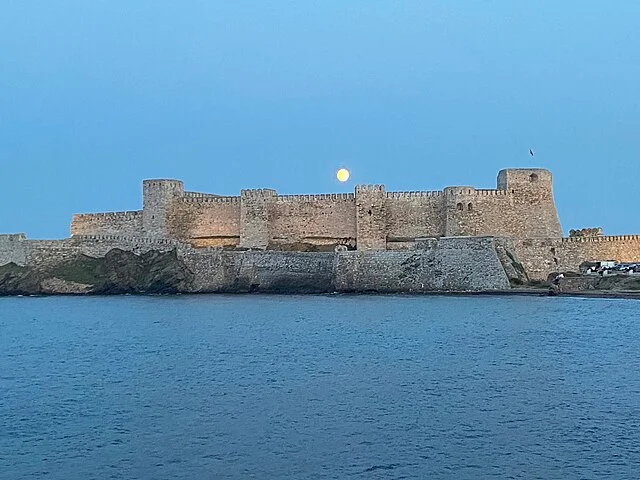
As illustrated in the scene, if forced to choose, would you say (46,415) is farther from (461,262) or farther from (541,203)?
(541,203)

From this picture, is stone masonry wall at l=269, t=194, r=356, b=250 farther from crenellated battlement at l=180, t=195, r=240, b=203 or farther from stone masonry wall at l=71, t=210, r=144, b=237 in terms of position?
stone masonry wall at l=71, t=210, r=144, b=237

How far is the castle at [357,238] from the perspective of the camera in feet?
101

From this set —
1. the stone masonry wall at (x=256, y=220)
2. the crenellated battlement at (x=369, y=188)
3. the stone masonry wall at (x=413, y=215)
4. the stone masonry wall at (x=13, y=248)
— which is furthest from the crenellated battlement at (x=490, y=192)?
the stone masonry wall at (x=13, y=248)

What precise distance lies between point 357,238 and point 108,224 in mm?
10826

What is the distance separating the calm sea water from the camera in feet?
32.7

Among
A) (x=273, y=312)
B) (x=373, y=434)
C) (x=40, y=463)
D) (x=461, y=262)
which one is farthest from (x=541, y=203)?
(x=40, y=463)

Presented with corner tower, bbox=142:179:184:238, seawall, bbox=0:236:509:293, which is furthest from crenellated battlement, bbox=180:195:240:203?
seawall, bbox=0:236:509:293

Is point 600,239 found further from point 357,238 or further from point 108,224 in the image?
point 108,224

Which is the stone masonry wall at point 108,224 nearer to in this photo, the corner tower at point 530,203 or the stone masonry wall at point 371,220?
the stone masonry wall at point 371,220

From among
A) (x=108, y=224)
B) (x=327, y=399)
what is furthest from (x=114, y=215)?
(x=327, y=399)

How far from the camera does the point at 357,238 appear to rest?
34.1 m

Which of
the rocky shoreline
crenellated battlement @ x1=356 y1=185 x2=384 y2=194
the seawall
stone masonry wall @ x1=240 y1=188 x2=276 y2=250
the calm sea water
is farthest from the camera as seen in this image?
stone masonry wall @ x1=240 y1=188 x2=276 y2=250

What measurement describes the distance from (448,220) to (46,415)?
2245cm

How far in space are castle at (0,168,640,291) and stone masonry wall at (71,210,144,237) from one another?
0.06 meters
